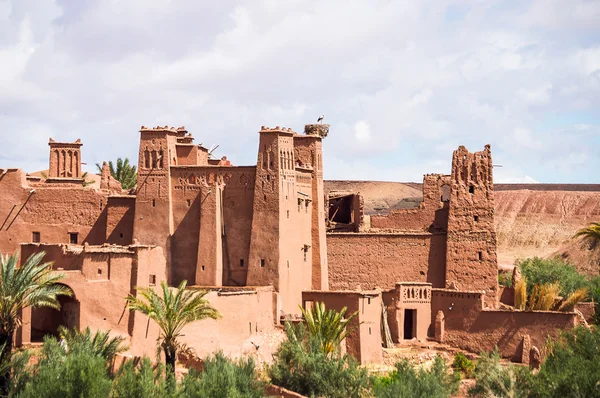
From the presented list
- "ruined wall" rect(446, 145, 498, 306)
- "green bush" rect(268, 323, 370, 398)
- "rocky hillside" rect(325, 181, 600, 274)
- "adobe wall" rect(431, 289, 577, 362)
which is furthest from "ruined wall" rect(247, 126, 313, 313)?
"rocky hillside" rect(325, 181, 600, 274)

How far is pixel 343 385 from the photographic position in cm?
3566

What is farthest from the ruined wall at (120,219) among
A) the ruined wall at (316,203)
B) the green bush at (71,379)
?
the green bush at (71,379)

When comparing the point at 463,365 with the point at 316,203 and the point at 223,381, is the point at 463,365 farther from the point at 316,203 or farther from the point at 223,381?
the point at 223,381

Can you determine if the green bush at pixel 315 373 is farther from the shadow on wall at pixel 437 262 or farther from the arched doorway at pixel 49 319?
the shadow on wall at pixel 437 262

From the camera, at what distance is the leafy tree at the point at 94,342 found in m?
32.7

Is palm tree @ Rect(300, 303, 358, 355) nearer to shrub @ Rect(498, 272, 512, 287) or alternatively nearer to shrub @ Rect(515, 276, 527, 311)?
shrub @ Rect(515, 276, 527, 311)

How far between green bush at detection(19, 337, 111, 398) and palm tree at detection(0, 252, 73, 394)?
4.44 ft

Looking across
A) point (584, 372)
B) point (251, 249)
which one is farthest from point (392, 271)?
point (584, 372)

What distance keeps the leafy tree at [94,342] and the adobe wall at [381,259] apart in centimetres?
1561

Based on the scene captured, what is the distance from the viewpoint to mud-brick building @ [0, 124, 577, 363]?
141 ft

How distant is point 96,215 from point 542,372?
19.1m

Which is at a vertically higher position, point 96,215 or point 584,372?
point 96,215

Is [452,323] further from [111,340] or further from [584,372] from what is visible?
[111,340]

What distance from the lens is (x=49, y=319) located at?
120 ft
